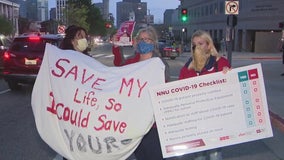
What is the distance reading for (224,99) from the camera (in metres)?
4.37

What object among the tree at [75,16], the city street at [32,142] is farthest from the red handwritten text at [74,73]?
the tree at [75,16]

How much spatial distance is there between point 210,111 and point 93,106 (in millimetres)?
Result: 1058

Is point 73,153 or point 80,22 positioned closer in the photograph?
point 73,153

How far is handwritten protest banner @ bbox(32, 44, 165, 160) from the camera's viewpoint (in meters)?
4.09

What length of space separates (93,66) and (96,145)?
2.39 feet

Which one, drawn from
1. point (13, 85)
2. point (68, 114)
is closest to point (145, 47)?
point (68, 114)

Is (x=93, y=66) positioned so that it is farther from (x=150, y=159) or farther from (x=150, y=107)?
(x=150, y=159)

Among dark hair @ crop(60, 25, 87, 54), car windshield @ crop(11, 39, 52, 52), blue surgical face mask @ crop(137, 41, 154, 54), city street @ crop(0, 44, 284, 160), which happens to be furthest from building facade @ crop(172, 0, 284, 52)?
blue surgical face mask @ crop(137, 41, 154, 54)

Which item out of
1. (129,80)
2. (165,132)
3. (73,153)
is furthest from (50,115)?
(165,132)

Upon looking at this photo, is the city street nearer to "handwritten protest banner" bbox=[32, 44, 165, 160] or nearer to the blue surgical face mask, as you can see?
"handwritten protest banner" bbox=[32, 44, 165, 160]

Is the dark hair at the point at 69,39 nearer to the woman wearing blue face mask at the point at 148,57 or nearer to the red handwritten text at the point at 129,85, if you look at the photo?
the woman wearing blue face mask at the point at 148,57

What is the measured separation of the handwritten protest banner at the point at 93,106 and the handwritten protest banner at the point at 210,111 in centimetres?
16

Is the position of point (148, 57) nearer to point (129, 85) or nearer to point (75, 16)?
point (129, 85)

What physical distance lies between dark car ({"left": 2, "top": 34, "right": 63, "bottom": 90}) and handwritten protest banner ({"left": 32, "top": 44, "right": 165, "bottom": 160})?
30.9ft
